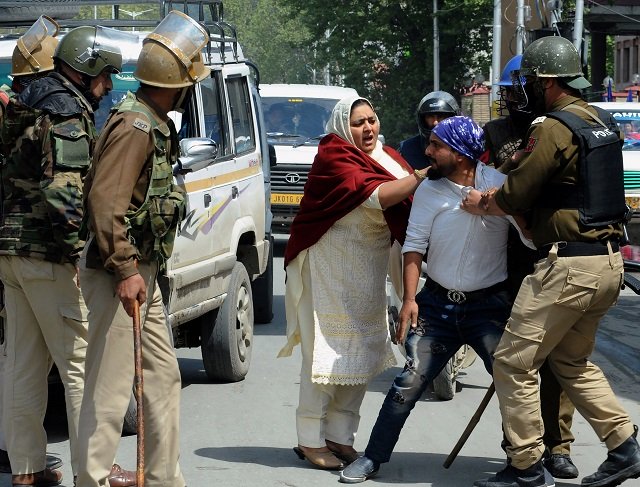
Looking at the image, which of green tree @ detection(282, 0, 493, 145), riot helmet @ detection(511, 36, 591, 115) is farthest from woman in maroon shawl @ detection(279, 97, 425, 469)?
green tree @ detection(282, 0, 493, 145)

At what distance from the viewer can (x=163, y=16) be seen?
7.92 m

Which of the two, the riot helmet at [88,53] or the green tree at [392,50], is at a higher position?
the riot helmet at [88,53]

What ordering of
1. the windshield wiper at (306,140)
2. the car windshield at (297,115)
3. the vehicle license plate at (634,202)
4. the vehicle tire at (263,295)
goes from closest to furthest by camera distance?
the vehicle tire at (263,295), the vehicle license plate at (634,202), the windshield wiper at (306,140), the car windshield at (297,115)

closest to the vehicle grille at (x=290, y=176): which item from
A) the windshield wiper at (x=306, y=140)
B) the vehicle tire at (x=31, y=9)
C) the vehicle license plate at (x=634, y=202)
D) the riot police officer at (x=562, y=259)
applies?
the windshield wiper at (x=306, y=140)

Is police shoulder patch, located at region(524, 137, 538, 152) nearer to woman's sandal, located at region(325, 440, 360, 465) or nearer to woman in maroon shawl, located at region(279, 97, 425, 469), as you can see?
woman in maroon shawl, located at region(279, 97, 425, 469)

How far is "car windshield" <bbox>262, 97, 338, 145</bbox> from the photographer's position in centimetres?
1811

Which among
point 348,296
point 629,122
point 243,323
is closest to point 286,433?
point 348,296

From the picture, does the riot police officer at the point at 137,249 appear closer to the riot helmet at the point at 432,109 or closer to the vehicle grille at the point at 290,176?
the riot helmet at the point at 432,109

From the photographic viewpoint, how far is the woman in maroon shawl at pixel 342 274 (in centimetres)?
603

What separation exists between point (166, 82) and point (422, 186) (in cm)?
140

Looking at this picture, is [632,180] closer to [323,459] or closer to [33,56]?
[323,459]

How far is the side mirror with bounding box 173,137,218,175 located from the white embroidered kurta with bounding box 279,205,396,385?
951mm

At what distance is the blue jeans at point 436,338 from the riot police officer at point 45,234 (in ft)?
4.78

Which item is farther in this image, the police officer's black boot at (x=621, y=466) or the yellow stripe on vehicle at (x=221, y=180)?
the yellow stripe on vehicle at (x=221, y=180)
